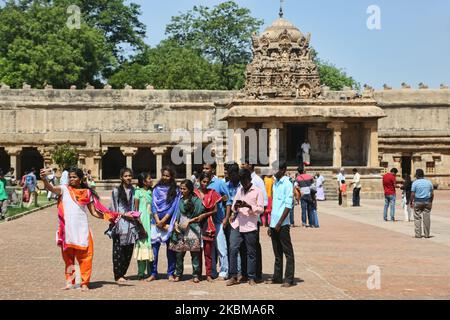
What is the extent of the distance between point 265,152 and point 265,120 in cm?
193

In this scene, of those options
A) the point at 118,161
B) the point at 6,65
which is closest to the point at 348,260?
the point at 118,161

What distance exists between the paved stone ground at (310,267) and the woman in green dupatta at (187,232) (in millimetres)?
350

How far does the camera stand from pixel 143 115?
186 ft

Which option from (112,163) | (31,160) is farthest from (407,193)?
(31,160)

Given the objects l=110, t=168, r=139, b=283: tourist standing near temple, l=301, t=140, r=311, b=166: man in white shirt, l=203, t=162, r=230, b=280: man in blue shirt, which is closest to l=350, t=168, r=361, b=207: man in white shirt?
l=301, t=140, r=311, b=166: man in white shirt

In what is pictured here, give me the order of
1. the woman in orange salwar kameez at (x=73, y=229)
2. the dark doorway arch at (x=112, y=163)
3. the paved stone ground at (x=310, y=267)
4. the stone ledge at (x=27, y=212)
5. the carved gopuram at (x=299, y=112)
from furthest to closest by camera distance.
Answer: the dark doorway arch at (x=112, y=163)
the carved gopuram at (x=299, y=112)
the stone ledge at (x=27, y=212)
the woman in orange salwar kameez at (x=73, y=229)
the paved stone ground at (x=310, y=267)

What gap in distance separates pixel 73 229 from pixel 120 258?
1.27 meters

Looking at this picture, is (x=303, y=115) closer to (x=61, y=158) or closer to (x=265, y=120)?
(x=265, y=120)

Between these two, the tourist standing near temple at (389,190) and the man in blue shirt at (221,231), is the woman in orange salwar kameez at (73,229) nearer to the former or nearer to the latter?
the man in blue shirt at (221,231)

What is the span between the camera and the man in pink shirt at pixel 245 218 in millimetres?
12992

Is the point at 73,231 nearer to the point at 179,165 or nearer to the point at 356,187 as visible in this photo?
the point at 356,187

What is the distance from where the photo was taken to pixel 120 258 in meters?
13.0

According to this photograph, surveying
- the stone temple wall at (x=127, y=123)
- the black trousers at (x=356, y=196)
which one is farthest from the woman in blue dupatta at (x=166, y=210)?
the stone temple wall at (x=127, y=123)

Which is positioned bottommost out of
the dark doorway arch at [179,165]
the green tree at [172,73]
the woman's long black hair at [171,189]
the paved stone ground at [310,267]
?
the paved stone ground at [310,267]
